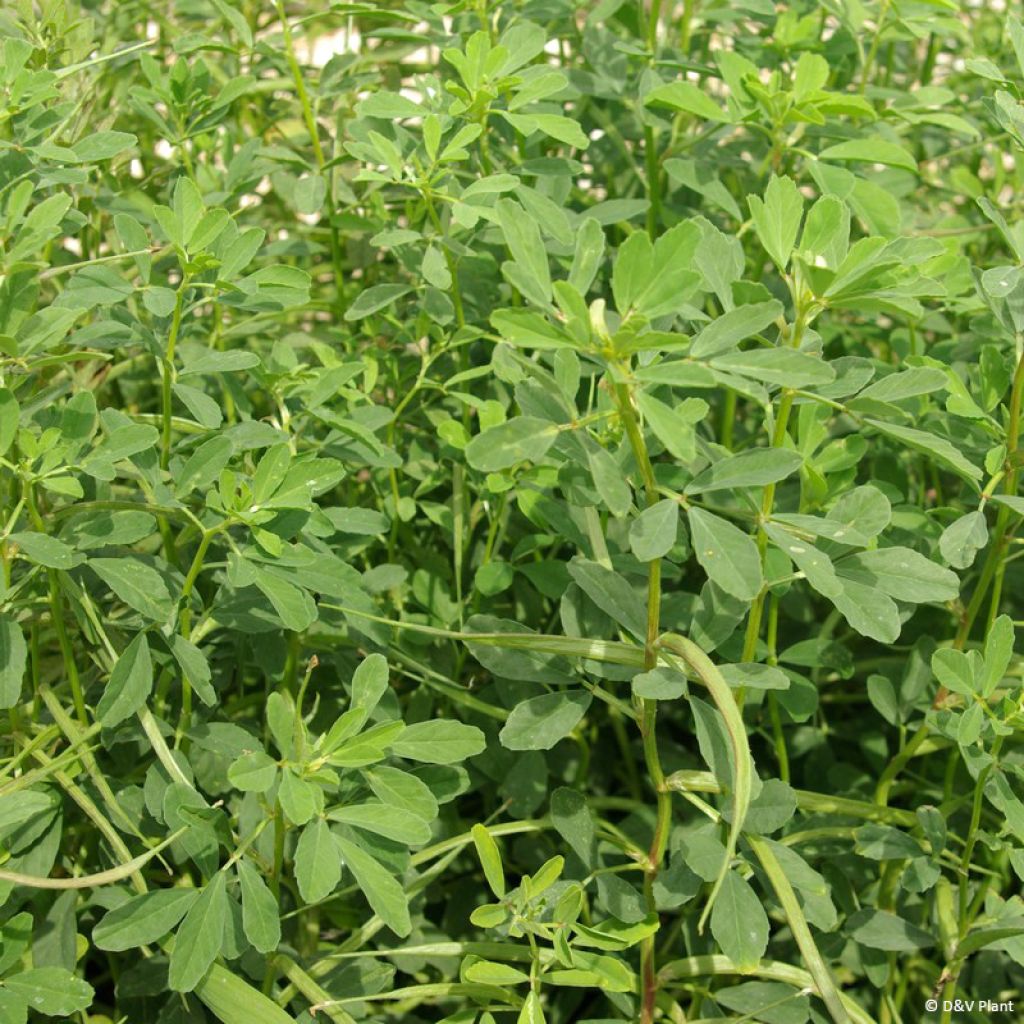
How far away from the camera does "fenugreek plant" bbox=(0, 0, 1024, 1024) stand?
100 cm

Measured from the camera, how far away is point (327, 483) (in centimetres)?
110

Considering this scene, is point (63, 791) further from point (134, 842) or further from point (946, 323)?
point (946, 323)

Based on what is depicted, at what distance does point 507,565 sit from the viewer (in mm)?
1273

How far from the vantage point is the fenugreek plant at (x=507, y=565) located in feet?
3.28

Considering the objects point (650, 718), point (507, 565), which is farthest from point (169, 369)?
point (650, 718)

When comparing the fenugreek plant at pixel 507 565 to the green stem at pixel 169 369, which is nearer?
the fenugreek plant at pixel 507 565

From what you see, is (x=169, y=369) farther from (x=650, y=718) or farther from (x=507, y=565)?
(x=650, y=718)

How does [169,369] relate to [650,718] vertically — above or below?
above

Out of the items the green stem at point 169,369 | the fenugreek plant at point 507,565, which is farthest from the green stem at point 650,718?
the green stem at point 169,369

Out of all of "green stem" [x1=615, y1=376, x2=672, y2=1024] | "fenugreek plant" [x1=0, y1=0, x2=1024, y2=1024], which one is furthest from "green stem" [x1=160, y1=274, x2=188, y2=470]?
"green stem" [x1=615, y1=376, x2=672, y2=1024]

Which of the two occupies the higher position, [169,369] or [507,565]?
[169,369]

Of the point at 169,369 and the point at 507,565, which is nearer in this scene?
the point at 169,369

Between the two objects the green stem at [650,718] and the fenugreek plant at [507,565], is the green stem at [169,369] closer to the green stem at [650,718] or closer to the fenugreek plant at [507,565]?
the fenugreek plant at [507,565]

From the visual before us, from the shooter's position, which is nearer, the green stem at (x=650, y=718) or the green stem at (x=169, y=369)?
the green stem at (x=650, y=718)
